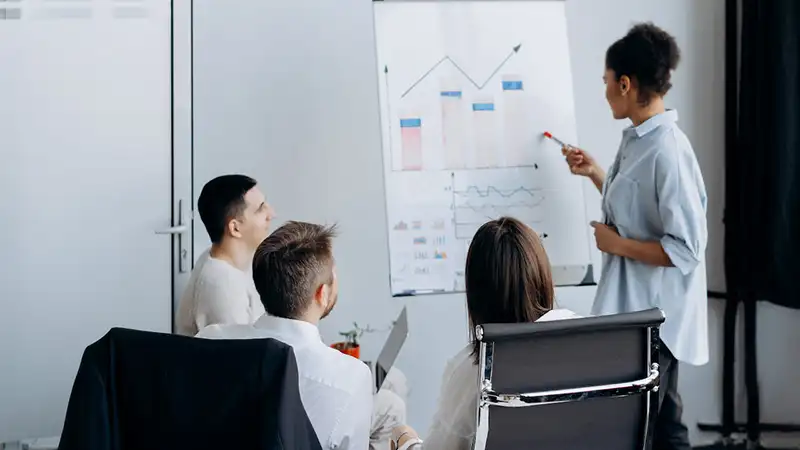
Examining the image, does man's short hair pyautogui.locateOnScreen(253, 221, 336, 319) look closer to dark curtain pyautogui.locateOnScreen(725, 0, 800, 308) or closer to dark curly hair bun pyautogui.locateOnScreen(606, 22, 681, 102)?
dark curly hair bun pyautogui.locateOnScreen(606, 22, 681, 102)

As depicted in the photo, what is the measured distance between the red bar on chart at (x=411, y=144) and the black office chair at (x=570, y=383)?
1.33m

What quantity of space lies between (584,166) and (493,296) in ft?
4.28

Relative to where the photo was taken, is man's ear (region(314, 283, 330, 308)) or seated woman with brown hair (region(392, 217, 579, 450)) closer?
seated woman with brown hair (region(392, 217, 579, 450))

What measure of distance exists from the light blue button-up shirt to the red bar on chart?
66 centimetres

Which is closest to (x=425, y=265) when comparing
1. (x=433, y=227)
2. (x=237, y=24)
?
(x=433, y=227)

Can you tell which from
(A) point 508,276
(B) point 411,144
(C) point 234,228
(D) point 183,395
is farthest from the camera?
(B) point 411,144

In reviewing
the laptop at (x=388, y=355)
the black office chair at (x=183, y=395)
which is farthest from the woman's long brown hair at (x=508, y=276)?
the laptop at (x=388, y=355)

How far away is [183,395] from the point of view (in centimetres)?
126

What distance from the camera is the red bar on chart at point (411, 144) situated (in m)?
2.60

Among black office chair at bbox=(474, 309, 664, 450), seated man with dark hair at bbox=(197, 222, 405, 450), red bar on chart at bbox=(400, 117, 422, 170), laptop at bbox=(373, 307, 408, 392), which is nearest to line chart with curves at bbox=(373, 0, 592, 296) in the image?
red bar on chart at bbox=(400, 117, 422, 170)

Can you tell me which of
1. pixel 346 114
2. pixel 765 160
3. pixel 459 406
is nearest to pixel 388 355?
pixel 459 406

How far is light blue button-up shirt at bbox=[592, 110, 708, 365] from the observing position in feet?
6.70

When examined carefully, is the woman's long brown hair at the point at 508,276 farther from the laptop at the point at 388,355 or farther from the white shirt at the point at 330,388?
the laptop at the point at 388,355

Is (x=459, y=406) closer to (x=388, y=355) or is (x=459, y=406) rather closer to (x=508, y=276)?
(x=508, y=276)
